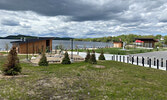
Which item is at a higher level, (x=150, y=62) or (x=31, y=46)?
(x=31, y=46)

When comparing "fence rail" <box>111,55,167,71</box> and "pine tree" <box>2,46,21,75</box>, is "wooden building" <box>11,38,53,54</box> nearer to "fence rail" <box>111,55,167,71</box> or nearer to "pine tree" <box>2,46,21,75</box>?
"fence rail" <box>111,55,167,71</box>

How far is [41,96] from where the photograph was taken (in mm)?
5902

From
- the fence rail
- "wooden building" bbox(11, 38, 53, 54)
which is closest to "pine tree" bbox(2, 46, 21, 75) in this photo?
the fence rail

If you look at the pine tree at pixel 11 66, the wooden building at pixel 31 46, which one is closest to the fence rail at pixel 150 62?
the pine tree at pixel 11 66

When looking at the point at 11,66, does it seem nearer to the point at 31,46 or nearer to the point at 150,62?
the point at 150,62

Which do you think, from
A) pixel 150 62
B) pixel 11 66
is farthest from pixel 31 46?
pixel 150 62

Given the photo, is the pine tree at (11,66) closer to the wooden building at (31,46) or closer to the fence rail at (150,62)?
the fence rail at (150,62)

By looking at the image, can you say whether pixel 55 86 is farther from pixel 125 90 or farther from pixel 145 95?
pixel 145 95

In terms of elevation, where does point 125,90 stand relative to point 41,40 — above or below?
below

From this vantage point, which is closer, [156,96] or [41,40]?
[156,96]

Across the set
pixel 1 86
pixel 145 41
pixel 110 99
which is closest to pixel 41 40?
pixel 1 86

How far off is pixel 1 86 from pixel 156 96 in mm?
7916

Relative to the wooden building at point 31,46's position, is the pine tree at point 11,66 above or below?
below

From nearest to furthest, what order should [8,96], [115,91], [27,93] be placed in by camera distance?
[8,96] → [27,93] → [115,91]
